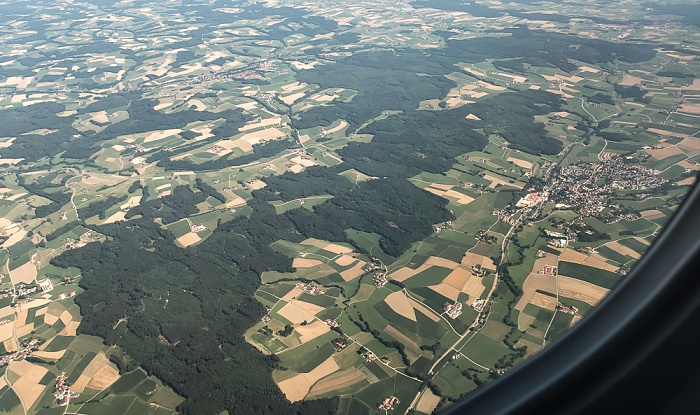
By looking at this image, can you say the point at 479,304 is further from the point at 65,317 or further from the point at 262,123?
the point at 262,123

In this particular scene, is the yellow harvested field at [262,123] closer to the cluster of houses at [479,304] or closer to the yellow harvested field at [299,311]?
the yellow harvested field at [299,311]

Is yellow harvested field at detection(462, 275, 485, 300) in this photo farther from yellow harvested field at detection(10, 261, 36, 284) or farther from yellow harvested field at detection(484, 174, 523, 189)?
yellow harvested field at detection(10, 261, 36, 284)

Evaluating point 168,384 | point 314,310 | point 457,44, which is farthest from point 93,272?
point 457,44

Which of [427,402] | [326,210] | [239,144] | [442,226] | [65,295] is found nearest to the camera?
[427,402]

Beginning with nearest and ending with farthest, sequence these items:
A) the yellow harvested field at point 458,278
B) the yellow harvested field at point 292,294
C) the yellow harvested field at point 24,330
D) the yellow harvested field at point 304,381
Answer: the yellow harvested field at point 304,381
the yellow harvested field at point 24,330
the yellow harvested field at point 458,278
the yellow harvested field at point 292,294

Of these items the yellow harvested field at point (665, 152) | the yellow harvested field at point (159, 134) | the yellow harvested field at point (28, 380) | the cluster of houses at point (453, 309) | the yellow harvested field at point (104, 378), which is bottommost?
the yellow harvested field at point (159, 134)

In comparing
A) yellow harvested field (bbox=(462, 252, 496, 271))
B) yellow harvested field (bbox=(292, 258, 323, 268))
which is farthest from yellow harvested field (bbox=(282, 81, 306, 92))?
yellow harvested field (bbox=(462, 252, 496, 271))

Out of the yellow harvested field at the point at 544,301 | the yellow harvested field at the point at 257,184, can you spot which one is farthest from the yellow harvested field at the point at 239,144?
the yellow harvested field at the point at 544,301

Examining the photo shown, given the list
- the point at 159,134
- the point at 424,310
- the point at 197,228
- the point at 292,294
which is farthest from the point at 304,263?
the point at 159,134
